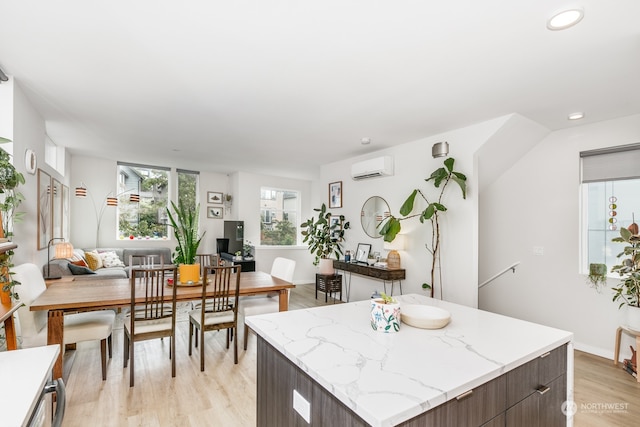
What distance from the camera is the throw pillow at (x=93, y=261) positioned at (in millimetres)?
5059

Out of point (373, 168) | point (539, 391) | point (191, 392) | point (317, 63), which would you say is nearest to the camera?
point (539, 391)

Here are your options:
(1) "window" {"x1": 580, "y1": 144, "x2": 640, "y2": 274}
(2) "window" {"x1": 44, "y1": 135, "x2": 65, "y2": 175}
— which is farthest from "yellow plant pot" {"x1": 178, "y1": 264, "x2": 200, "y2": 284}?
(1) "window" {"x1": 580, "y1": 144, "x2": 640, "y2": 274}

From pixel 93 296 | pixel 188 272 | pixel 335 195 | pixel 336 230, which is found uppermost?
pixel 335 195

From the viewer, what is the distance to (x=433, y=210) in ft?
11.8

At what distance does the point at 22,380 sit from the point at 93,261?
5.00 meters

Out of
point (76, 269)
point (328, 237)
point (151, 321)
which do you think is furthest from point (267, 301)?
point (76, 269)

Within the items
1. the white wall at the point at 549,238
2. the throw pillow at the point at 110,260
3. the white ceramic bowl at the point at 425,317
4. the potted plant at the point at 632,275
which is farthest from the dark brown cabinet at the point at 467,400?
the throw pillow at the point at 110,260

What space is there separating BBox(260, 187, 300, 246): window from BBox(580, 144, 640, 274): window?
5477 millimetres

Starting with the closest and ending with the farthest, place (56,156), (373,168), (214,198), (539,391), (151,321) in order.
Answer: (539,391) → (151,321) → (373,168) → (56,156) → (214,198)

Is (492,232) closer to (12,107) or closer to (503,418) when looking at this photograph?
(503,418)

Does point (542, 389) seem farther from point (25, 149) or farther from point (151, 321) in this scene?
point (25, 149)

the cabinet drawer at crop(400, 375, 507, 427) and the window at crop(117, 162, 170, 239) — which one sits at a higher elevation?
the window at crop(117, 162, 170, 239)

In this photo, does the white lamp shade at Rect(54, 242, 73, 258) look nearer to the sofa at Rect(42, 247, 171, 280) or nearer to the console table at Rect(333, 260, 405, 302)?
the sofa at Rect(42, 247, 171, 280)

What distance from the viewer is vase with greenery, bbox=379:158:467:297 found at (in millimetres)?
3515
